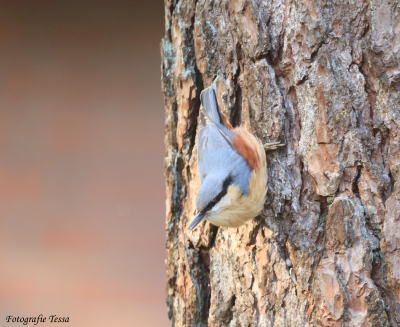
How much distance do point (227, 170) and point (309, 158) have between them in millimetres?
268

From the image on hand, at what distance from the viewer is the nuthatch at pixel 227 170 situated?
1182mm

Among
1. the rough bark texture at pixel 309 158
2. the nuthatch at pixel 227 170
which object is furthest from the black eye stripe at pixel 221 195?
the rough bark texture at pixel 309 158

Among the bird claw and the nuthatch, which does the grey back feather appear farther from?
the bird claw

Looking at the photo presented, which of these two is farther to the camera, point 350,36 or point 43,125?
point 43,125

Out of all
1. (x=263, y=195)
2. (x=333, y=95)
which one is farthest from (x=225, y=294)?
(x=333, y=95)

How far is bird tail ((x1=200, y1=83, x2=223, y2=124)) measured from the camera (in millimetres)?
1271

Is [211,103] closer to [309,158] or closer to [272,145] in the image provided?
[272,145]

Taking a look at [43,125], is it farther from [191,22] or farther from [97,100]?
[191,22]

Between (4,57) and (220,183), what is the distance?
1.83 meters

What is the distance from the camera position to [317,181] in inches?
43.1

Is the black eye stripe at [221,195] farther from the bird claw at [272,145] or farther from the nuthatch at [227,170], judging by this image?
the bird claw at [272,145]

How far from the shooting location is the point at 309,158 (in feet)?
3.64

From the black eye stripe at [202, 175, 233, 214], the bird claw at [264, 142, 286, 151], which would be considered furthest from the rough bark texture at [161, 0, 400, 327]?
the black eye stripe at [202, 175, 233, 214]

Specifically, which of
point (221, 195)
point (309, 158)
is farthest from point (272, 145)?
point (221, 195)
